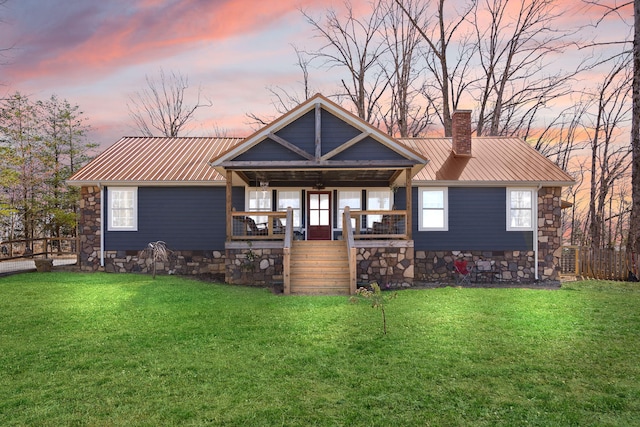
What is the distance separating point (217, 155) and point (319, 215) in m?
4.82

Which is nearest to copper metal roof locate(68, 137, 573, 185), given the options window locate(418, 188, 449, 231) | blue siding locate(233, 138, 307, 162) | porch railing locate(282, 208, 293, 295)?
window locate(418, 188, 449, 231)

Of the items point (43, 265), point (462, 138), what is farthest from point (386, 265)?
point (43, 265)

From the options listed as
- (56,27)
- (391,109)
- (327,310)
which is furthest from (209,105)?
(327,310)

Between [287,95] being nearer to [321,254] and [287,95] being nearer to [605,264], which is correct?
[321,254]

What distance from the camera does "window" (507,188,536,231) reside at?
53.4 feet

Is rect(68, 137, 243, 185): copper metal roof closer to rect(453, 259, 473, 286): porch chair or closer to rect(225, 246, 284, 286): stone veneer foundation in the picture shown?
rect(225, 246, 284, 286): stone veneer foundation

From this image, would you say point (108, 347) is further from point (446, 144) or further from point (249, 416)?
point (446, 144)

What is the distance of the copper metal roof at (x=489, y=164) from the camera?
15945mm

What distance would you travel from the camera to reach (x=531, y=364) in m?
6.25

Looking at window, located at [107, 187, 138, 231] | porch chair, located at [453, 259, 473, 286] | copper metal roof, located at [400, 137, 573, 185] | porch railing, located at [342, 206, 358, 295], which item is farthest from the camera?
window, located at [107, 187, 138, 231]

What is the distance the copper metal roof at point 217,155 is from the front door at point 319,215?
11.5 ft

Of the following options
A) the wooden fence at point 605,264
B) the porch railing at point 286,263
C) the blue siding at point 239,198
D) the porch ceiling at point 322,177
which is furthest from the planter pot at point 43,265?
the wooden fence at point 605,264

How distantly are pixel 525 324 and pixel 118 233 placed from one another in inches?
554

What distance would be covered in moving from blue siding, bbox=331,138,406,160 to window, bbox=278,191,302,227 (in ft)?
13.4
